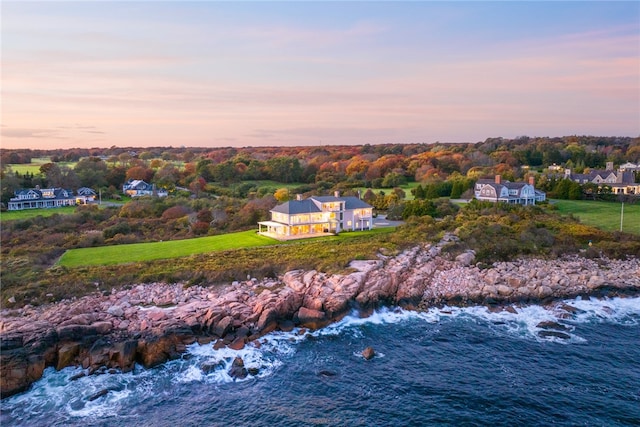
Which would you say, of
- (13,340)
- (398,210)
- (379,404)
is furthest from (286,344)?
(398,210)

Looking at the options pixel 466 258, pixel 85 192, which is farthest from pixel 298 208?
pixel 85 192

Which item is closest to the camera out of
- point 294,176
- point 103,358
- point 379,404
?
point 379,404

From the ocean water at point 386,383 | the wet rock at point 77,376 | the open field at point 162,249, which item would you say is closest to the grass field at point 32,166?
the open field at point 162,249

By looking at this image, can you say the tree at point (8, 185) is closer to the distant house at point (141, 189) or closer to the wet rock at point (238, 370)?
the distant house at point (141, 189)

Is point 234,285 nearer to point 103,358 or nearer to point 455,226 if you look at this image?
point 103,358

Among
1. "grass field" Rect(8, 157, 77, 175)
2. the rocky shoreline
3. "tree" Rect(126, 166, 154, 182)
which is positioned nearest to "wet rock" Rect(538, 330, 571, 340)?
the rocky shoreline

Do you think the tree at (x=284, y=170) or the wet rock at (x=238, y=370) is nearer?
the wet rock at (x=238, y=370)

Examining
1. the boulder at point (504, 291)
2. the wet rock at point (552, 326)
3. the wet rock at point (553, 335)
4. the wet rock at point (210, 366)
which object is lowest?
the wet rock at point (210, 366)
